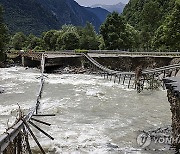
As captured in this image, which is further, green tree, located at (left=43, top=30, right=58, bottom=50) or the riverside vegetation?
green tree, located at (left=43, top=30, right=58, bottom=50)

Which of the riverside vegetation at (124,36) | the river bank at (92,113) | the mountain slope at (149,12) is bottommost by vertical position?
the river bank at (92,113)

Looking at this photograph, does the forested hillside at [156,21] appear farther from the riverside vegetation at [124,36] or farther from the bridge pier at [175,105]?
the bridge pier at [175,105]

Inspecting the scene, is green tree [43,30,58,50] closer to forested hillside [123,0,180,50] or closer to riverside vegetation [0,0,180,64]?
riverside vegetation [0,0,180,64]

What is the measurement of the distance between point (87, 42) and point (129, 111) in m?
58.3

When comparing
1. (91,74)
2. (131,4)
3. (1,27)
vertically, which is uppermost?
(131,4)

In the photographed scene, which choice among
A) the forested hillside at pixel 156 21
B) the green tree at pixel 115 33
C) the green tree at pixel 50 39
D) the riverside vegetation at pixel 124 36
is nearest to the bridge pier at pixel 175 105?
the riverside vegetation at pixel 124 36

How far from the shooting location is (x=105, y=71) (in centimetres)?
3725

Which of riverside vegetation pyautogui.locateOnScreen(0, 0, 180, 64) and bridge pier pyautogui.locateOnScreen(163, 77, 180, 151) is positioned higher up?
riverside vegetation pyautogui.locateOnScreen(0, 0, 180, 64)

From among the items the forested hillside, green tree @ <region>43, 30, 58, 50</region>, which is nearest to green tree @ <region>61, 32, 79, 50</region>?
green tree @ <region>43, 30, 58, 50</region>

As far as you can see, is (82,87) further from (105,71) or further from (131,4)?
(131,4)

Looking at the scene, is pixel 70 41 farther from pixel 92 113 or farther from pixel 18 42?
pixel 92 113

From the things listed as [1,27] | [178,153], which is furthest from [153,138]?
[1,27]

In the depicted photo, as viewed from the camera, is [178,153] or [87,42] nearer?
[178,153]

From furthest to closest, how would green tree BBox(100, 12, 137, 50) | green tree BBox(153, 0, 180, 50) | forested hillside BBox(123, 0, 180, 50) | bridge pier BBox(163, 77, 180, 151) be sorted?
green tree BBox(100, 12, 137, 50) → forested hillside BBox(123, 0, 180, 50) → green tree BBox(153, 0, 180, 50) → bridge pier BBox(163, 77, 180, 151)
